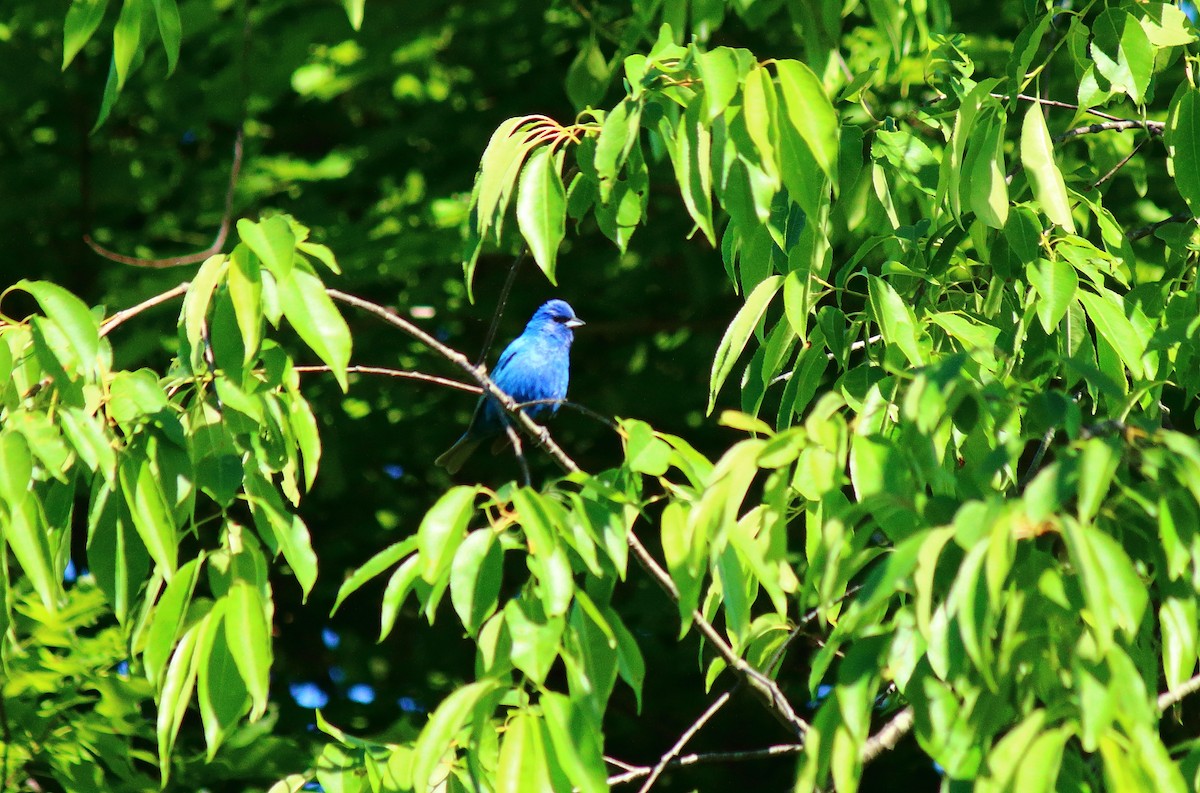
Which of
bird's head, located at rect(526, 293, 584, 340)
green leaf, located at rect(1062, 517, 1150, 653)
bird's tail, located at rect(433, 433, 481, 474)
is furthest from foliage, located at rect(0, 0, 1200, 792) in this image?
bird's head, located at rect(526, 293, 584, 340)

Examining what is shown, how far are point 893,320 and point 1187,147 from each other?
0.67 meters

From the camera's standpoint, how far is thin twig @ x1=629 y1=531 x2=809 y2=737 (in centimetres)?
224

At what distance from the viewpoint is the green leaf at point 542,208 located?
2113 millimetres

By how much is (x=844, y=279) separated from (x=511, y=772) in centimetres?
112

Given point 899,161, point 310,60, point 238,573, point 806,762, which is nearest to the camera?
point 806,762

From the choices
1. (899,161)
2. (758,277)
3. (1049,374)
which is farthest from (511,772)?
(899,161)

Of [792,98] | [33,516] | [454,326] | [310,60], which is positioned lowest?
[454,326]

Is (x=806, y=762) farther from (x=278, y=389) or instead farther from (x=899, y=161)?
(x=899, y=161)

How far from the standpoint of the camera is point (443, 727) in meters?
1.77

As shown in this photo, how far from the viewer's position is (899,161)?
104 inches

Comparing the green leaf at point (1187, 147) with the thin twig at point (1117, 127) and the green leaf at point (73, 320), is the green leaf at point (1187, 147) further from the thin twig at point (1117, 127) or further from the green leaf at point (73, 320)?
the green leaf at point (73, 320)

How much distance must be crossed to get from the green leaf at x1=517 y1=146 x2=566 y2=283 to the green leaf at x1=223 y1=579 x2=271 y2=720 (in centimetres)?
66

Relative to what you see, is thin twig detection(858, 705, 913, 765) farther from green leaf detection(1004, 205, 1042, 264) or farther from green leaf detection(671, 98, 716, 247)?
green leaf detection(671, 98, 716, 247)

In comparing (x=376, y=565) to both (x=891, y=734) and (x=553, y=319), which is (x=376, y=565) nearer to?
(x=891, y=734)
